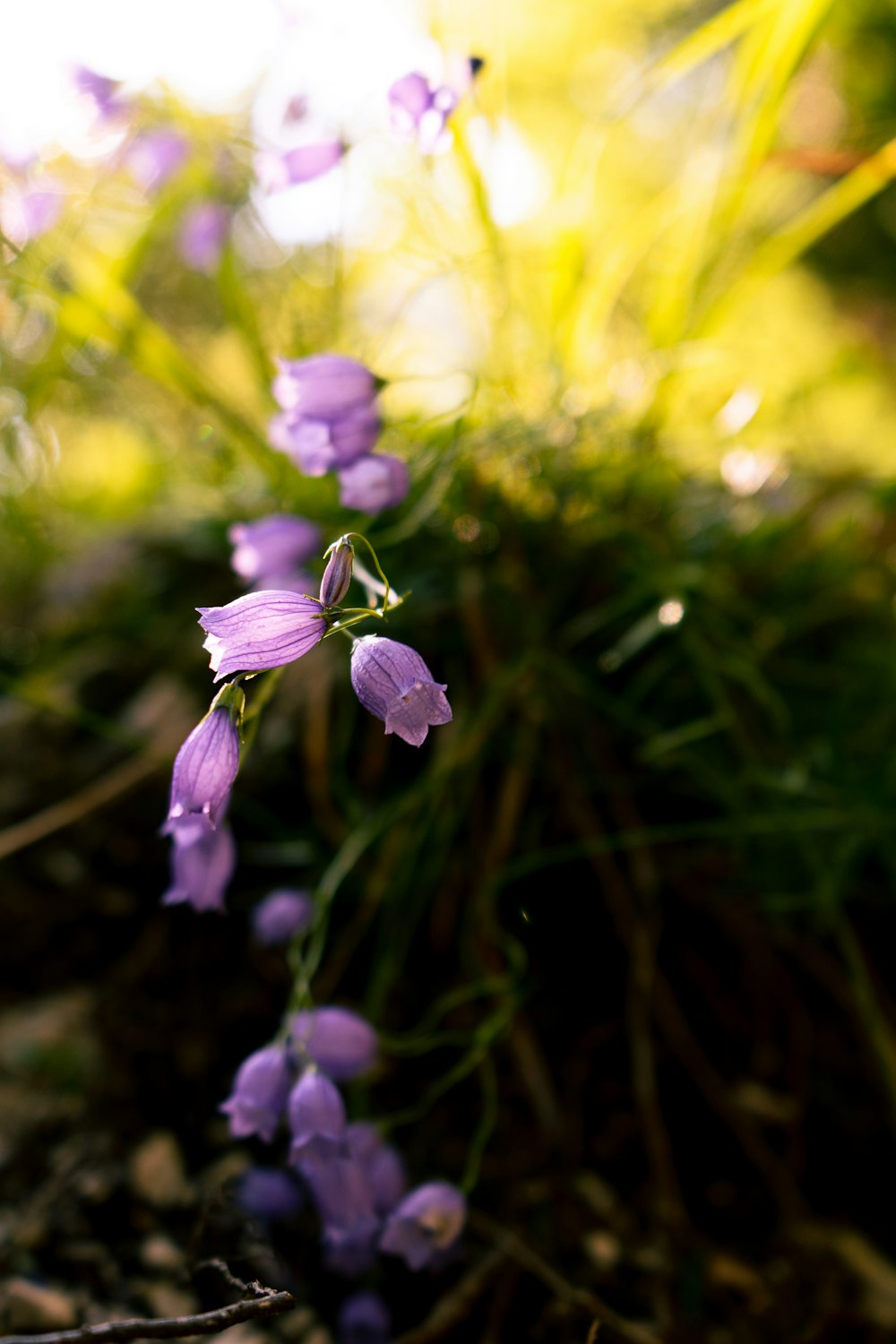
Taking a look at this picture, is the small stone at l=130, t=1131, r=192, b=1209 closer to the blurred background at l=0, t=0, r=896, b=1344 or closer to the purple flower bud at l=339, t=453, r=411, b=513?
the blurred background at l=0, t=0, r=896, b=1344

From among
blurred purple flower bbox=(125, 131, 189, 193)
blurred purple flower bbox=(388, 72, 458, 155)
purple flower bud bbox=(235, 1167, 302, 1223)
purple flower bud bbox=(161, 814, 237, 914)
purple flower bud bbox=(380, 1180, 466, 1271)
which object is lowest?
purple flower bud bbox=(380, 1180, 466, 1271)

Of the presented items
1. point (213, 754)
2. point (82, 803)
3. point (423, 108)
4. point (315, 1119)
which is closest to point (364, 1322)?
point (315, 1119)

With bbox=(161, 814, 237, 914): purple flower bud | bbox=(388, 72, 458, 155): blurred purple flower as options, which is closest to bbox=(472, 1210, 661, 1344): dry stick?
bbox=(161, 814, 237, 914): purple flower bud

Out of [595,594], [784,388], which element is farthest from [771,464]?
[784,388]

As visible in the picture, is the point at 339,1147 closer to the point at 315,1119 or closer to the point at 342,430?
the point at 315,1119

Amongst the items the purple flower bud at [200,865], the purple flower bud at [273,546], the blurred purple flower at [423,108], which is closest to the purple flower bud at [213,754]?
the purple flower bud at [200,865]

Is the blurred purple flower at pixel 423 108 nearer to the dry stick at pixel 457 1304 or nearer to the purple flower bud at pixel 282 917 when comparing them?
the purple flower bud at pixel 282 917

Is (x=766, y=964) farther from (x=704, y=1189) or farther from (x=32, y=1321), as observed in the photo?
(x=32, y=1321)
